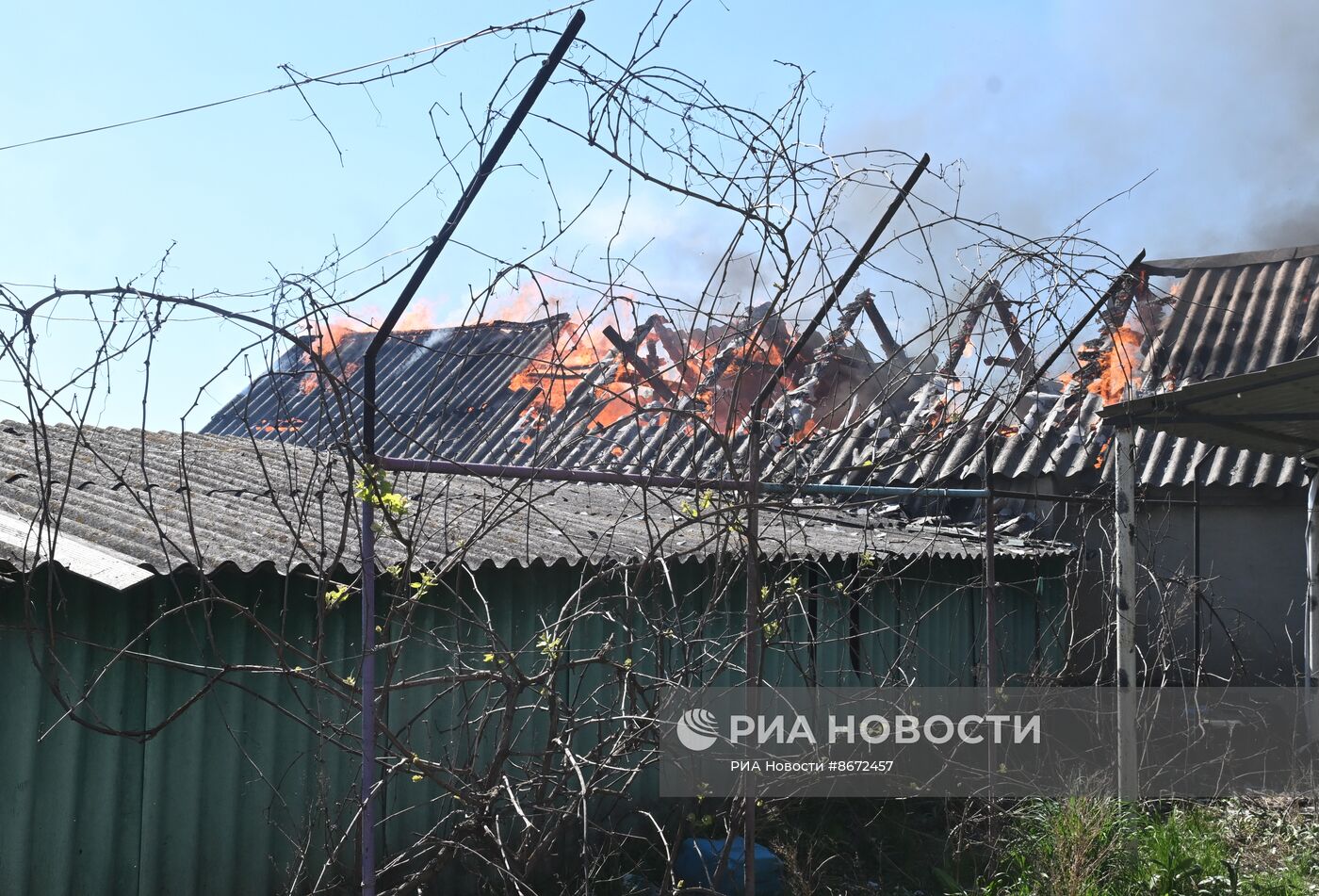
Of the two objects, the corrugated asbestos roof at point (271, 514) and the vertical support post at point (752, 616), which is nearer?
the corrugated asbestos roof at point (271, 514)

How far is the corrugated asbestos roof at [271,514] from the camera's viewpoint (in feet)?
12.9

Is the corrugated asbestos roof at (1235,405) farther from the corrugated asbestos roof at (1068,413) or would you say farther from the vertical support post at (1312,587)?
the corrugated asbestos roof at (1068,413)

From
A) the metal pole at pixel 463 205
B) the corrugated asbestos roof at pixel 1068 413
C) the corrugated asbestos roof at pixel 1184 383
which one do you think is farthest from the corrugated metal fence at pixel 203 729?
the corrugated asbestos roof at pixel 1184 383

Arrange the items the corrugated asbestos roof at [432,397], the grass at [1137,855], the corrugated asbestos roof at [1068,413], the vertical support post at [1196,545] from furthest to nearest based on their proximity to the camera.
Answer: the corrugated asbestos roof at [432,397] → the corrugated asbestos roof at [1068,413] → the vertical support post at [1196,545] → the grass at [1137,855]

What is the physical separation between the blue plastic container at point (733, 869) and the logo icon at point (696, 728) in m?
0.53

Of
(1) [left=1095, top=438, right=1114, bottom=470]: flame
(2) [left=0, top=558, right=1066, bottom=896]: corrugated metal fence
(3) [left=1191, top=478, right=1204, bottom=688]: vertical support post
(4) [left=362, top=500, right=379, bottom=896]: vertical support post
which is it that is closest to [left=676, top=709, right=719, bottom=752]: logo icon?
(2) [left=0, top=558, right=1066, bottom=896]: corrugated metal fence

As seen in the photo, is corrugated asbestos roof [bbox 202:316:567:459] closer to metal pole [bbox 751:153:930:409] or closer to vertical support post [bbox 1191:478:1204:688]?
vertical support post [bbox 1191:478:1204:688]

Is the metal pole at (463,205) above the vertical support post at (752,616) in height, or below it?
above

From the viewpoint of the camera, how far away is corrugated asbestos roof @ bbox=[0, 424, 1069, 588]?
12.9 ft

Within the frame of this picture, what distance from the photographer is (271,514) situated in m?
5.72

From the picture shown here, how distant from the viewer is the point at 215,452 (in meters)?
7.57

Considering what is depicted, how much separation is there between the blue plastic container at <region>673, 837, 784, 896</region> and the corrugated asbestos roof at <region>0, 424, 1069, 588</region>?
1.57 metres

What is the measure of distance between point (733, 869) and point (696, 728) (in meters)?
0.79

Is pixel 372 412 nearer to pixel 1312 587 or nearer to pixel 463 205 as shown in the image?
pixel 463 205
